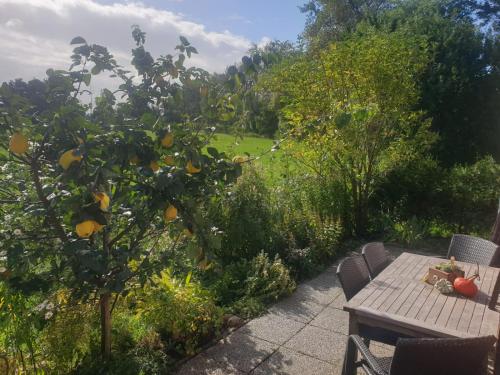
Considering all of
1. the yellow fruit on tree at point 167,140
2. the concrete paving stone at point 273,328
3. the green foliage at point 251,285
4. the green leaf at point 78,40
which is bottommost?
the concrete paving stone at point 273,328

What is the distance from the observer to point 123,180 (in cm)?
215

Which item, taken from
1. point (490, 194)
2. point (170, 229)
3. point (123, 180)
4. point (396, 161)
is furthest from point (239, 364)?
point (490, 194)

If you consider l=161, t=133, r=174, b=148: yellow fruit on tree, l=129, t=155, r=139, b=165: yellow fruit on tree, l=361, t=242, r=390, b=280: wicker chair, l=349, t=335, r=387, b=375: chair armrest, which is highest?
l=161, t=133, r=174, b=148: yellow fruit on tree

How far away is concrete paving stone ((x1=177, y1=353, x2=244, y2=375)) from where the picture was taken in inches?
118

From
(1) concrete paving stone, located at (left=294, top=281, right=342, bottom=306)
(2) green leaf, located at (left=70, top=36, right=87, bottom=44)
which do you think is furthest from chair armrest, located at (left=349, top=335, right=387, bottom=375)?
(2) green leaf, located at (left=70, top=36, right=87, bottom=44)

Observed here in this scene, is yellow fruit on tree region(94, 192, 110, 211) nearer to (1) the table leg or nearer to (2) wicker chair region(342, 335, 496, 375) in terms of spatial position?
(2) wicker chair region(342, 335, 496, 375)

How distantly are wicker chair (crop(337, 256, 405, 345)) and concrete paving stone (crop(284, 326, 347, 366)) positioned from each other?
367 mm

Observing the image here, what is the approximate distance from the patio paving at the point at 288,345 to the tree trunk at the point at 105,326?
0.56 meters

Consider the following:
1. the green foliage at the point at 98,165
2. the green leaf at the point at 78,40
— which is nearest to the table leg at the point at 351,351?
the green foliage at the point at 98,165

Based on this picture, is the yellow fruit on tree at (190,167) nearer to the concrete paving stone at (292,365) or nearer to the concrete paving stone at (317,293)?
the concrete paving stone at (292,365)

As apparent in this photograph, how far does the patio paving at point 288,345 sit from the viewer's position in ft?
10.1

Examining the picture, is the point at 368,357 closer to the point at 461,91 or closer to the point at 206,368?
the point at 206,368

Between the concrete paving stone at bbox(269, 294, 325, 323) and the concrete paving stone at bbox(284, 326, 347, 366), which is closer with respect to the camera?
the concrete paving stone at bbox(284, 326, 347, 366)

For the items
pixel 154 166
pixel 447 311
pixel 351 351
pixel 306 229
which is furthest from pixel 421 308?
pixel 306 229
